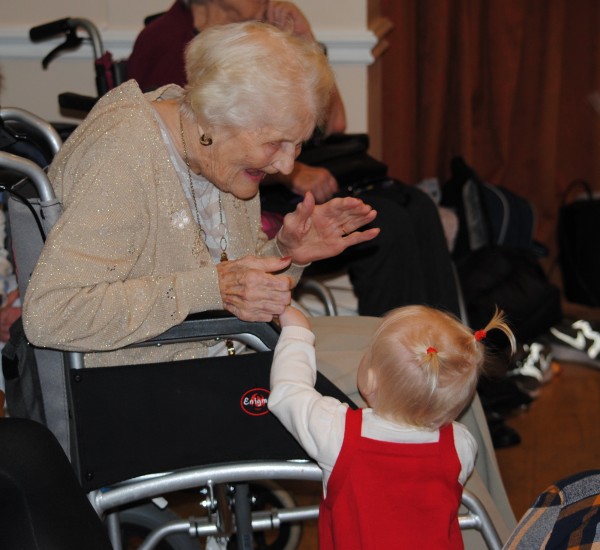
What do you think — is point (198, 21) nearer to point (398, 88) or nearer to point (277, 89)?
point (277, 89)

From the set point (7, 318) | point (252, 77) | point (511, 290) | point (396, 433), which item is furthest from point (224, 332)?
point (511, 290)

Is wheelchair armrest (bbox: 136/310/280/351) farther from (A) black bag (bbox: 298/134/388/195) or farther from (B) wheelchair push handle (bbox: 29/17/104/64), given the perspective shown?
(B) wheelchair push handle (bbox: 29/17/104/64)

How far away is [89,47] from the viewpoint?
10.6 feet

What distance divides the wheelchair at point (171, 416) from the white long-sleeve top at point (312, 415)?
5 centimetres

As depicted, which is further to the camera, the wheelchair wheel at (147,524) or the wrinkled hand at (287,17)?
the wrinkled hand at (287,17)

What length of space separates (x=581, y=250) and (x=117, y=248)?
9.34 ft

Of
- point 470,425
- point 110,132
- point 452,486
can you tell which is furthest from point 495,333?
point 110,132

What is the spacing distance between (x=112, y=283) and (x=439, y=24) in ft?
9.50

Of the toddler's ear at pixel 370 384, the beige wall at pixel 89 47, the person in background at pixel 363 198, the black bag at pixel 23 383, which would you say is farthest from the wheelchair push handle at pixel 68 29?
the toddler's ear at pixel 370 384

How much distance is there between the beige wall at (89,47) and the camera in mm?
3143

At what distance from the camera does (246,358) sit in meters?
1.55

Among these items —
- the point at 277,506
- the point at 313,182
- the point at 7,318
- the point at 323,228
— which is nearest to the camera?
the point at 323,228

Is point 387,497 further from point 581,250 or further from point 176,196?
point 581,250

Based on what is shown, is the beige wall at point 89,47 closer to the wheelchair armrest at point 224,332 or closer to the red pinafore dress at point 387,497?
the wheelchair armrest at point 224,332
